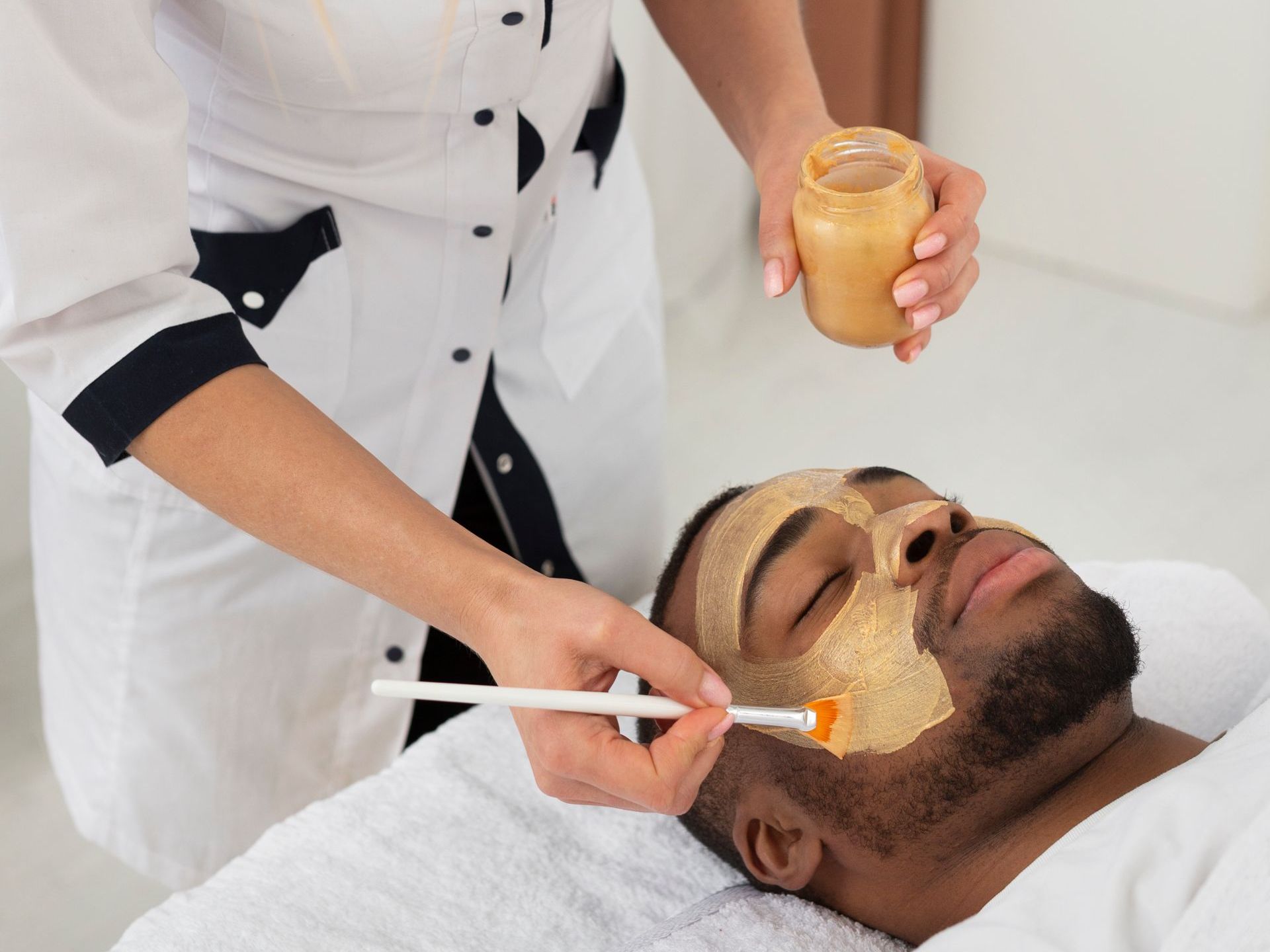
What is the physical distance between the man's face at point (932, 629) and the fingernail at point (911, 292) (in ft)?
0.71

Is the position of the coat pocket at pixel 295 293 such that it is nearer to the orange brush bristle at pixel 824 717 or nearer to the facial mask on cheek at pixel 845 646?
the facial mask on cheek at pixel 845 646

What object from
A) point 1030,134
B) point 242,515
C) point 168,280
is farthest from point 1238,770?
point 1030,134

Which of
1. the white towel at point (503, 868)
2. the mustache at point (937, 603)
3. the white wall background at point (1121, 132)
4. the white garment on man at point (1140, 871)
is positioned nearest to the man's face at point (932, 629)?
the mustache at point (937, 603)

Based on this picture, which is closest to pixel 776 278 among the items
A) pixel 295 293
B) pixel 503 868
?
pixel 295 293

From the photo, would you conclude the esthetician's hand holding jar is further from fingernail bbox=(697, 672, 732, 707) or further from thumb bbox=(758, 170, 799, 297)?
fingernail bbox=(697, 672, 732, 707)

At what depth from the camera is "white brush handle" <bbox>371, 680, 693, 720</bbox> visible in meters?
0.79

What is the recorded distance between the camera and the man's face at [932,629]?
41.4 inches

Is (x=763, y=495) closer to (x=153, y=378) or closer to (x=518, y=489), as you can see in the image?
(x=518, y=489)

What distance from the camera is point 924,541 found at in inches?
44.2

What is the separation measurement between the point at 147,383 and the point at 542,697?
0.37 meters

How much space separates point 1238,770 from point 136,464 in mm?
1009

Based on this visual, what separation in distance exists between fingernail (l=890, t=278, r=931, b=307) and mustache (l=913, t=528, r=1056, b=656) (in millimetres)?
234

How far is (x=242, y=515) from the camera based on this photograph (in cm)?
91

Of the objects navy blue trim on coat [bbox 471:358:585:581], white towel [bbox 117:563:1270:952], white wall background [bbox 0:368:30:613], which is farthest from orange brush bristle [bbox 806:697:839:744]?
white wall background [bbox 0:368:30:613]
